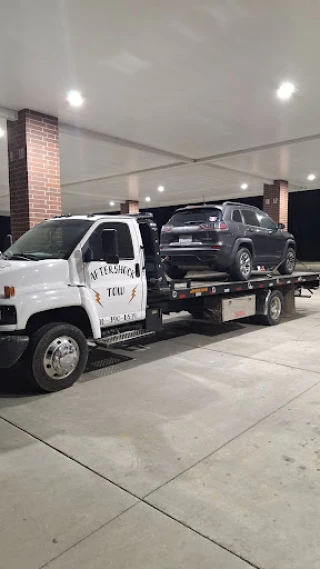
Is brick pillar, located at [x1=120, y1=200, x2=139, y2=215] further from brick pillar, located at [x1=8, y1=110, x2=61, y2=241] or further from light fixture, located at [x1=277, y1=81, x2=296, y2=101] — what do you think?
light fixture, located at [x1=277, y1=81, x2=296, y2=101]

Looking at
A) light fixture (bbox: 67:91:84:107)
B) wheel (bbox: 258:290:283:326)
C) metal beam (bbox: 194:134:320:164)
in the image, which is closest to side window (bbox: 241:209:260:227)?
wheel (bbox: 258:290:283:326)

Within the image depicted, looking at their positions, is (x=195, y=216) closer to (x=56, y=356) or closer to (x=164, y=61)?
(x=164, y=61)

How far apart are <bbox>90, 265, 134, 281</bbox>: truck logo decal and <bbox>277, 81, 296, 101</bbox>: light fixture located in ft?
13.4

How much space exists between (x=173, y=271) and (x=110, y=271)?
3.75m

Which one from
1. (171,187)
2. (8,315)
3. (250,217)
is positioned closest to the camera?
(8,315)

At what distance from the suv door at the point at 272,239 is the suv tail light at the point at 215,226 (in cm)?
168

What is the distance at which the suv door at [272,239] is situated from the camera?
32.4 feet

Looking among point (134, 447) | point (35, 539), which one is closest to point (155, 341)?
point (134, 447)

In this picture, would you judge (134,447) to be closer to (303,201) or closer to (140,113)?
(140,113)

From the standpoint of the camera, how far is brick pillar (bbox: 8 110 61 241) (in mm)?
8156

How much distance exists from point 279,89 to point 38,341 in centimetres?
577

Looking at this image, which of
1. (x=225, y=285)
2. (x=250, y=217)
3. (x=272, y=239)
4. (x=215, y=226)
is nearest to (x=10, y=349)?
(x=225, y=285)

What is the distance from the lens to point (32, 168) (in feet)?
26.9

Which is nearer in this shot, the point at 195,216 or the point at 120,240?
the point at 120,240
